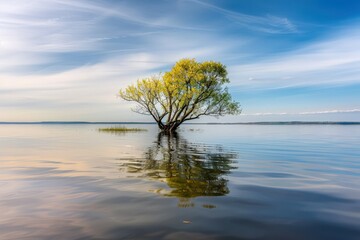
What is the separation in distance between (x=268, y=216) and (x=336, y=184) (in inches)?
190

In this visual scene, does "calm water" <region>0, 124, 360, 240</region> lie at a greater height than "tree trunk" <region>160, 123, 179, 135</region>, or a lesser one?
lesser

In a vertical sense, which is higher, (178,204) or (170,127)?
(170,127)

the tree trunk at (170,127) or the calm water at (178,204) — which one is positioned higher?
the tree trunk at (170,127)

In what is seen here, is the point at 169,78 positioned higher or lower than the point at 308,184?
higher

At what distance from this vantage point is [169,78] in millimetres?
50281

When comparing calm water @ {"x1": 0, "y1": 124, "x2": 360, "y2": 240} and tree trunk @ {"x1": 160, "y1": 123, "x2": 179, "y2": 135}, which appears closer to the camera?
calm water @ {"x1": 0, "y1": 124, "x2": 360, "y2": 240}

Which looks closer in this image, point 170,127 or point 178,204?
point 178,204

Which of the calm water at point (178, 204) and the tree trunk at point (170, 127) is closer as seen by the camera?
the calm water at point (178, 204)

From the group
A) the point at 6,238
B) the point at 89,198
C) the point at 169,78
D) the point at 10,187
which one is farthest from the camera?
the point at 169,78

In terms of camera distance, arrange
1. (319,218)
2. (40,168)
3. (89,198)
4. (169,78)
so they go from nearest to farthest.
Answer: (319,218) → (89,198) → (40,168) → (169,78)

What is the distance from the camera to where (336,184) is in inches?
357

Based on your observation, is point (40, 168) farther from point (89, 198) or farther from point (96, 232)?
point (96, 232)

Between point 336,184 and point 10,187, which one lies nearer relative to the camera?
point 10,187

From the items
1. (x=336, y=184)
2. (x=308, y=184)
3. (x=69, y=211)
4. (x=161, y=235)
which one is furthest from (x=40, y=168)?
(x=336, y=184)
